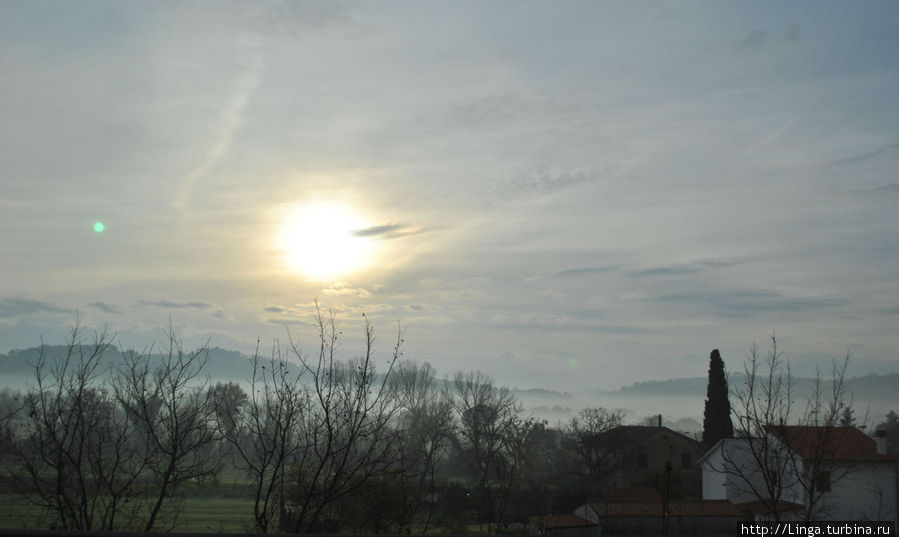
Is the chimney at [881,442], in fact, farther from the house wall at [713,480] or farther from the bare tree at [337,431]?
the bare tree at [337,431]

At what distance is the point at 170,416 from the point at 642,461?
55.6m

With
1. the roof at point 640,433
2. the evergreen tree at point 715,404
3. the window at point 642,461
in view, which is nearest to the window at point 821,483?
the evergreen tree at point 715,404

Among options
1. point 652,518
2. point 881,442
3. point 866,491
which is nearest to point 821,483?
point 652,518

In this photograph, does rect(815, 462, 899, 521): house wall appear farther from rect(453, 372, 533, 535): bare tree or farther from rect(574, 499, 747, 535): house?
rect(453, 372, 533, 535): bare tree

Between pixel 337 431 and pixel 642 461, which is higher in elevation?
pixel 337 431

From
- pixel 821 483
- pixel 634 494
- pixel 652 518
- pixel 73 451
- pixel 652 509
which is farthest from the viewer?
pixel 634 494

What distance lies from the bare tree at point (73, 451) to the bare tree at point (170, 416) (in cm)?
37

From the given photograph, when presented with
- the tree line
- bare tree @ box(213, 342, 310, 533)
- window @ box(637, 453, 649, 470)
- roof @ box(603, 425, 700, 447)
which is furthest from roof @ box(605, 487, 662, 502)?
bare tree @ box(213, 342, 310, 533)

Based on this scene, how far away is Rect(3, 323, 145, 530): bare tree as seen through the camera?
1016 cm

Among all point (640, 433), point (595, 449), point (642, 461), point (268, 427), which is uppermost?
point (268, 427)

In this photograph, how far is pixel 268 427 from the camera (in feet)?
39.1

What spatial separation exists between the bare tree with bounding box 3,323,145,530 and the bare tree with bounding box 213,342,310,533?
164 centimetres

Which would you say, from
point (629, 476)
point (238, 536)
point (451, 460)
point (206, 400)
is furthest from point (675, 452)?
point (238, 536)

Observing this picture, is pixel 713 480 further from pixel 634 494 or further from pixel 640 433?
pixel 640 433
